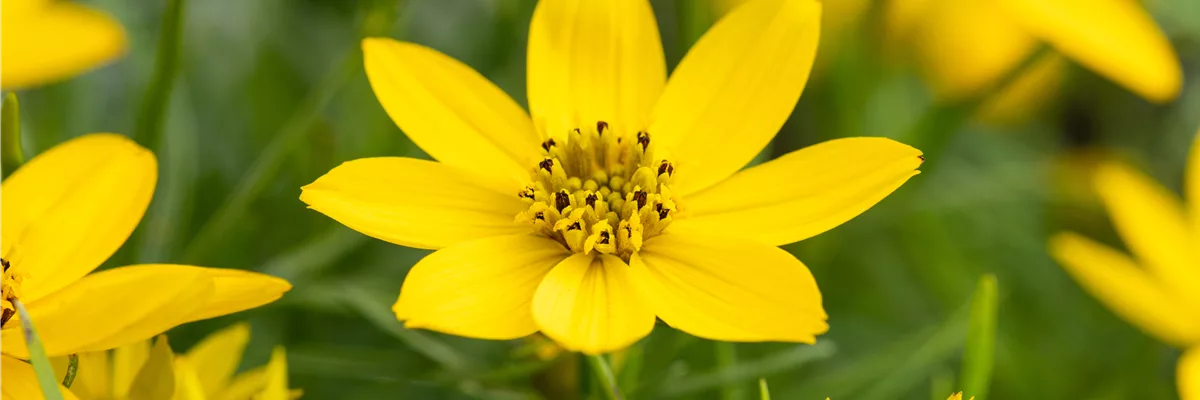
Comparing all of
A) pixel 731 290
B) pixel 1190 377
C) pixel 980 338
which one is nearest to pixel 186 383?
pixel 731 290

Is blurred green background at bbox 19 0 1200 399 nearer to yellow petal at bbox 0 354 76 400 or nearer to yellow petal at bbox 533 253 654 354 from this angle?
yellow petal at bbox 533 253 654 354

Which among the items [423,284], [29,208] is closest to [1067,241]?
[423,284]

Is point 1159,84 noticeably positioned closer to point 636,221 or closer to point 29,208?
point 636,221

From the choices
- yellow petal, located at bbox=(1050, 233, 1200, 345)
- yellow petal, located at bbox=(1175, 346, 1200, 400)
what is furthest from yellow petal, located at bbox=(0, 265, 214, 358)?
yellow petal, located at bbox=(1050, 233, 1200, 345)

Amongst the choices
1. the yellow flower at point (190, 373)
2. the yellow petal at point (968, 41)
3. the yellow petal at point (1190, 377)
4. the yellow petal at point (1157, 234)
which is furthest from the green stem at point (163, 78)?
the yellow petal at point (968, 41)

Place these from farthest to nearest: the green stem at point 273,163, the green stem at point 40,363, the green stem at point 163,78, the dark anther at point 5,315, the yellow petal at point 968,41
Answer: the yellow petal at point 968,41
the green stem at point 273,163
the green stem at point 163,78
the dark anther at point 5,315
the green stem at point 40,363

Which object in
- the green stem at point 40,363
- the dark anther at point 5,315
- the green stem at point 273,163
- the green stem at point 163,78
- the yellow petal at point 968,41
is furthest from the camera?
the yellow petal at point 968,41

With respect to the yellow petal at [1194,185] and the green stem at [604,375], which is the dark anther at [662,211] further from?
the yellow petal at [1194,185]
